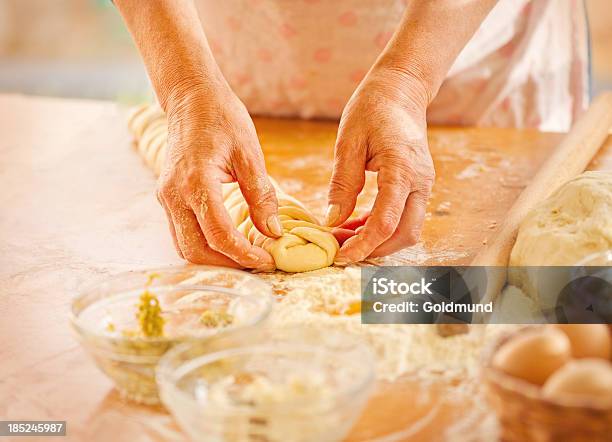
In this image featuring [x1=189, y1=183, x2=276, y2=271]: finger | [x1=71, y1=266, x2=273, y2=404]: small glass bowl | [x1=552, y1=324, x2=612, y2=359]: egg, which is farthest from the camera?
[x1=189, y1=183, x2=276, y2=271]: finger

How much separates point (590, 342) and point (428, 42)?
1.08 m

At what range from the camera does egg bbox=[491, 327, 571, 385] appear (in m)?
0.91

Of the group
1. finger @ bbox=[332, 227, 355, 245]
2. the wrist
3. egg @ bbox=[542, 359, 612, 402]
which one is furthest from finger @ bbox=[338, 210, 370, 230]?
egg @ bbox=[542, 359, 612, 402]

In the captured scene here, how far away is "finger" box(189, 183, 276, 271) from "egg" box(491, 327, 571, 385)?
2.47ft

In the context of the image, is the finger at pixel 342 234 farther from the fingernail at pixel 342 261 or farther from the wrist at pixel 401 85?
the wrist at pixel 401 85

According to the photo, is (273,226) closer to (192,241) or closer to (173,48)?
(192,241)

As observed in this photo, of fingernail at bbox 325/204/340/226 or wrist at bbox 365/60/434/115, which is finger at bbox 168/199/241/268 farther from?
wrist at bbox 365/60/434/115

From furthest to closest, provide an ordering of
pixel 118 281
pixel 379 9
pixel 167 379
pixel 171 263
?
pixel 379 9
pixel 171 263
pixel 118 281
pixel 167 379

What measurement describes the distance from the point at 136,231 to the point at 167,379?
1.05m

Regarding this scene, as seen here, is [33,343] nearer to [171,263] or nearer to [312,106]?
[171,263]

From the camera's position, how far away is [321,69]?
276 centimetres

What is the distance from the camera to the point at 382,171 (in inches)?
65.7

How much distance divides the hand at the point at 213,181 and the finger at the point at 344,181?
0.14m

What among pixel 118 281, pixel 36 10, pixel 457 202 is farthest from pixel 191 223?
pixel 36 10
